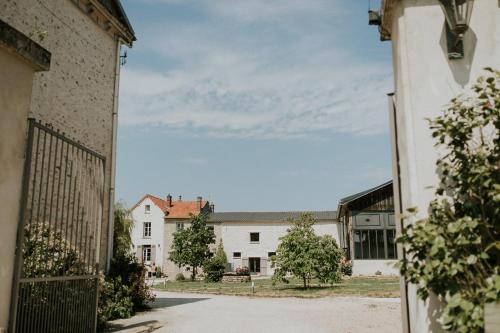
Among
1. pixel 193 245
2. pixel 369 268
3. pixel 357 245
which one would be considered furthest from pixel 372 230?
pixel 193 245

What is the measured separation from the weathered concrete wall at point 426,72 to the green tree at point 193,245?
3440cm

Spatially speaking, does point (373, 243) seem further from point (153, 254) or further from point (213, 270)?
point (153, 254)

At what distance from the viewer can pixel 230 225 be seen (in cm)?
4747

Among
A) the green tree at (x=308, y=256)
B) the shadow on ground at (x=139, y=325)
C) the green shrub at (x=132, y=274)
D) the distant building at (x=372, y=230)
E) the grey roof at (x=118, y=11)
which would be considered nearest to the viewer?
the shadow on ground at (x=139, y=325)

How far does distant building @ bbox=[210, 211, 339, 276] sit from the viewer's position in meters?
46.3

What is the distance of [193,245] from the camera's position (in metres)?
38.5

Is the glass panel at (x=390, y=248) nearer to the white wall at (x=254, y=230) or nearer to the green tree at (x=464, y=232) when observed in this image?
the white wall at (x=254, y=230)

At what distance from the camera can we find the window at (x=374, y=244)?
33.7 m

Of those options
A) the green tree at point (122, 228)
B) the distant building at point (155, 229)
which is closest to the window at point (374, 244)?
the green tree at point (122, 228)

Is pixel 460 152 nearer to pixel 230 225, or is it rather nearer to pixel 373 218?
pixel 373 218

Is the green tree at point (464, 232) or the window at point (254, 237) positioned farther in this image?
the window at point (254, 237)

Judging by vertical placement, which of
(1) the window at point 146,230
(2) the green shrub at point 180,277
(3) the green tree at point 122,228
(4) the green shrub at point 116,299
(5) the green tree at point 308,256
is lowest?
(2) the green shrub at point 180,277

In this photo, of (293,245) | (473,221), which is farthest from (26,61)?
(293,245)

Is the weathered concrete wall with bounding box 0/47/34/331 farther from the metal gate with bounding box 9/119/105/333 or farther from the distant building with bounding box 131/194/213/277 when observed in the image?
the distant building with bounding box 131/194/213/277
